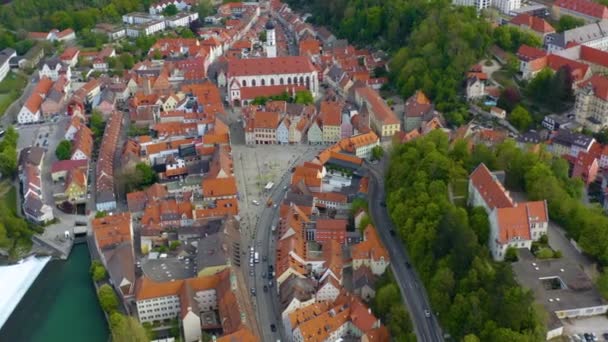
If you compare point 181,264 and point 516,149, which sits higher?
point 516,149

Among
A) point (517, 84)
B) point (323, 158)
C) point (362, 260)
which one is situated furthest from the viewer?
point (517, 84)

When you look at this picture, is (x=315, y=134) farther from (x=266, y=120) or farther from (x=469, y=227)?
(x=469, y=227)

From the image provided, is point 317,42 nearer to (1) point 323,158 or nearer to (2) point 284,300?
(1) point 323,158

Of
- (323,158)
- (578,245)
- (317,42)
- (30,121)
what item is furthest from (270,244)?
(317,42)

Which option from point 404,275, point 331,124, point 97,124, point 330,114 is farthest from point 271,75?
point 404,275

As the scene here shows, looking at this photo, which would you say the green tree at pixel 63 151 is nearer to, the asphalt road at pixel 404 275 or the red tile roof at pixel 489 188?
the asphalt road at pixel 404 275
